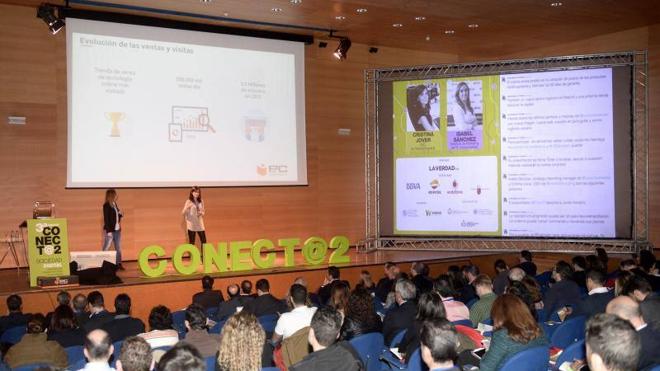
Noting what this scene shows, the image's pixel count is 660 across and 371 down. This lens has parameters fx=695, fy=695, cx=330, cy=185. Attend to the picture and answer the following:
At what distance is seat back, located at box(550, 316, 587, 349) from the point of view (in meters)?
5.33

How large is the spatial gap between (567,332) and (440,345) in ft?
7.90

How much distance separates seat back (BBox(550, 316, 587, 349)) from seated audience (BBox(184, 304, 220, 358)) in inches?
101

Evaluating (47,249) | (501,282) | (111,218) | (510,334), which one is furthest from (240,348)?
(111,218)

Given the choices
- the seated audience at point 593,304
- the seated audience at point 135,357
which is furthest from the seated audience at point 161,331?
the seated audience at point 593,304

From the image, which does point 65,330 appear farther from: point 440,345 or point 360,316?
point 440,345

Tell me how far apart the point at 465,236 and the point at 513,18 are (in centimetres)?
416

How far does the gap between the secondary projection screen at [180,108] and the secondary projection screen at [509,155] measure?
208cm

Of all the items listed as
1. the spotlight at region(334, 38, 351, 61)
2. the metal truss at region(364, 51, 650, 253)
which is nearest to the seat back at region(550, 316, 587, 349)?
the metal truss at region(364, 51, 650, 253)

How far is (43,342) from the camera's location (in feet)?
17.1

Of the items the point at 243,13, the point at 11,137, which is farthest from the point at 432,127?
the point at 11,137

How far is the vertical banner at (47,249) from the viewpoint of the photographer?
30.8 ft

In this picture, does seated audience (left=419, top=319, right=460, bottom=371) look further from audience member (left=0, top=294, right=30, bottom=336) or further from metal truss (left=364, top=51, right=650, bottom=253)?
metal truss (left=364, top=51, right=650, bottom=253)

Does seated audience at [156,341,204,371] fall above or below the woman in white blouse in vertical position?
below

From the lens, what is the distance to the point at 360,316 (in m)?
5.45
